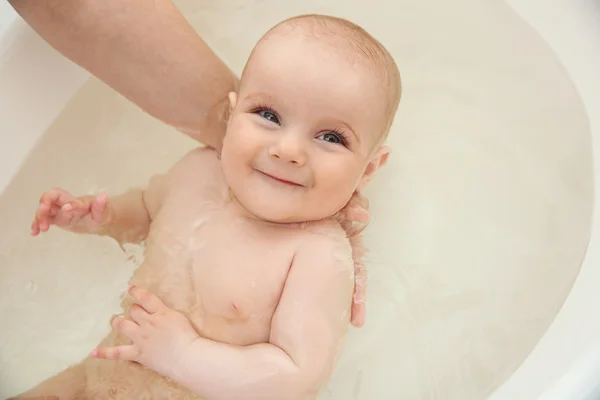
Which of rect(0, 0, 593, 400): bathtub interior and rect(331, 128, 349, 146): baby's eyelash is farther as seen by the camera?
rect(0, 0, 593, 400): bathtub interior

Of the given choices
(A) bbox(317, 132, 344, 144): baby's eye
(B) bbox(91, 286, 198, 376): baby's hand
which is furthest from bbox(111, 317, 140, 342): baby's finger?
(A) bbox(317, 132, 344, 144): baby's eye

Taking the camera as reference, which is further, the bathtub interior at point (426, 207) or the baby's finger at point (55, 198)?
the bathtub interior at point (426, 207)

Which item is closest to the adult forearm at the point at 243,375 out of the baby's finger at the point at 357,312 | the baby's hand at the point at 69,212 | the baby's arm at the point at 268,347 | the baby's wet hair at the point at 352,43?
the baby's arm at the point at 268,347

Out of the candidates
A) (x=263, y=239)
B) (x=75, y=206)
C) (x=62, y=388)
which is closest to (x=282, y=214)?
(x=263, y=239)

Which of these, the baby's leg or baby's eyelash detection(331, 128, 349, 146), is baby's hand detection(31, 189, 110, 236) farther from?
baby's eyelash detection(331, 128, 349, 146)

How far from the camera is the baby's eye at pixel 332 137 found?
33.7 inches

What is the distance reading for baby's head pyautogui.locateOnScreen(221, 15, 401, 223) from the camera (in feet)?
2.72

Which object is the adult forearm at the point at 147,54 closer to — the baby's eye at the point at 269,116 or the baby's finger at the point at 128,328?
the baby's eye at the point at 269,116

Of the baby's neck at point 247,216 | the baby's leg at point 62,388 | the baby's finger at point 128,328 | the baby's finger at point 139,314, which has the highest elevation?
the baby's neck at point 247,216

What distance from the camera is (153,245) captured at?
0.99 m

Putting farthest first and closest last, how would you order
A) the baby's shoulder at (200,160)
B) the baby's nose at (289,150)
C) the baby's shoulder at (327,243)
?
1. the baby's shoulder at (200,160)
2. the baby's shoulder at (327,243)
3. the baby's nose at (289,150)

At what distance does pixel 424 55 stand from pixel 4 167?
79 centimetres

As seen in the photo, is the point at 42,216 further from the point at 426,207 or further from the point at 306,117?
the point at 426,207

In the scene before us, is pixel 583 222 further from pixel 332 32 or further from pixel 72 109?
pixel 72 109
